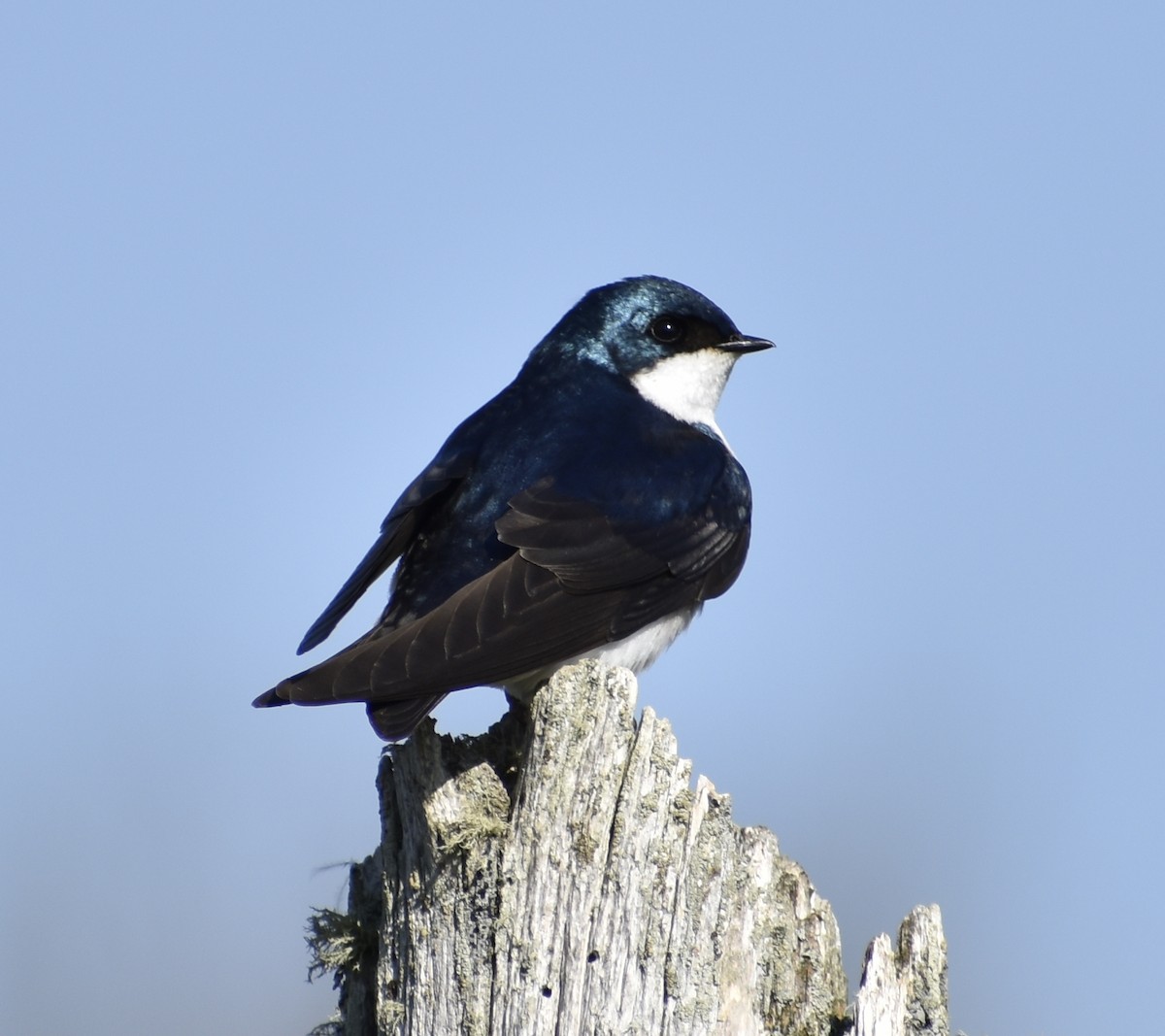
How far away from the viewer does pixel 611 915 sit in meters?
2.83

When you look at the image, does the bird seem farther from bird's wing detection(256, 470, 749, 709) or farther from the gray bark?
the gray bark

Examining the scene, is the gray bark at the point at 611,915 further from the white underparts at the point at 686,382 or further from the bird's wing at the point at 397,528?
the white underparts at the point at 686,382

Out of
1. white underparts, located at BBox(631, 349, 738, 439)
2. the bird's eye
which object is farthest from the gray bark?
the bird's eye

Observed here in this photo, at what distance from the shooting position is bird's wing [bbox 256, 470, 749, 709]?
130 inches

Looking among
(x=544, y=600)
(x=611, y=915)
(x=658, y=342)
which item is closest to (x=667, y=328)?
(x=658, y=342)

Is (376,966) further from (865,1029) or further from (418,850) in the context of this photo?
(865,1029)

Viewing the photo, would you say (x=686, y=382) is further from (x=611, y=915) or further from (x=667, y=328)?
(x=611, y=915)

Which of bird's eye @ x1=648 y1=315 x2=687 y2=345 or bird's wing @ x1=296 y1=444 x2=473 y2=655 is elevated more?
bird's eye @ x1=648 y1=315 x2=687 y2=345

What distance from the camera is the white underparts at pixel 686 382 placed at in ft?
16.2

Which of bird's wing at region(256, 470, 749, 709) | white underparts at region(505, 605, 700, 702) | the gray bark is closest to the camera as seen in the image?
the gray bark

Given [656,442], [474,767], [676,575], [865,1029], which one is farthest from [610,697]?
[656,442]

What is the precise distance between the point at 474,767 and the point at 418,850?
0.20m

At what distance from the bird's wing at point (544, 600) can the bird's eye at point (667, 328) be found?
0.71 m

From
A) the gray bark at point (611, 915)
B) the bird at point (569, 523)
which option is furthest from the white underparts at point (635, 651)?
the gray bark at point (611, 915)
